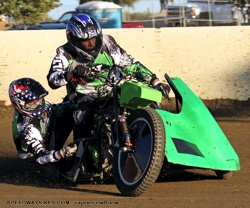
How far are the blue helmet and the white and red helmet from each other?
2.09 feet

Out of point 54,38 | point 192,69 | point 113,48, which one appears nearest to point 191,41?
point 192,69

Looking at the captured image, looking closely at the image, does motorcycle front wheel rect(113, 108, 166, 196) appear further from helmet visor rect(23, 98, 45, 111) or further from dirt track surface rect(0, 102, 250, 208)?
helmet visor rect(23, 98, 45, 111)

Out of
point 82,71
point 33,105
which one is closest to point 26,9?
point 33,105

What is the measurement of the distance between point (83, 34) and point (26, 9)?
28.4ft

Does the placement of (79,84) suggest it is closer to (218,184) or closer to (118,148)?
(118,148)

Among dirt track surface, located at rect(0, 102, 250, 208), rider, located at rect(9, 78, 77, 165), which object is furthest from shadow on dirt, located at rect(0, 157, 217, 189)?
rider, located at rect(9, 78, 77, 165)

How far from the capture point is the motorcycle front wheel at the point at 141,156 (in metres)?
5.34

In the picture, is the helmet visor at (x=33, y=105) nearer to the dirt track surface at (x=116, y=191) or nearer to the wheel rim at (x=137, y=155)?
the dirt track surface at (x=116, y=191)

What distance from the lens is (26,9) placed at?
583 inches

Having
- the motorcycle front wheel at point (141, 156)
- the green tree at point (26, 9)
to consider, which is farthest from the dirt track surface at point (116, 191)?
the green tree at point (26, 9)

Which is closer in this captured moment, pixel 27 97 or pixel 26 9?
pixel 27 97

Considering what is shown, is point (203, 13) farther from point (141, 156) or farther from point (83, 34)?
point (141, 156)

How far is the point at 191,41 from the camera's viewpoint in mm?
11570

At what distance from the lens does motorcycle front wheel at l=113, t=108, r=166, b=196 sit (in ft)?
17.5
